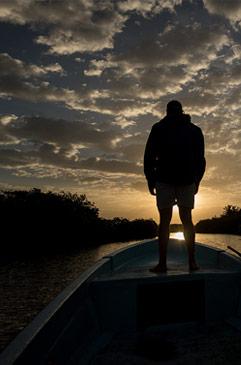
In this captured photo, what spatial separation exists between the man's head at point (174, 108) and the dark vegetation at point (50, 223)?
30.7 metres

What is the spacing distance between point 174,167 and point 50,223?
39859mm

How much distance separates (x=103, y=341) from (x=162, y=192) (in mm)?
1795

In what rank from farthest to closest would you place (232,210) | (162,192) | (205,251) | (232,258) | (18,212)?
(232,210) → (18,212) → (205,251) → (232,258) → (162,192)

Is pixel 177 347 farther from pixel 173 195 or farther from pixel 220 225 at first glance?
pixel 220 225

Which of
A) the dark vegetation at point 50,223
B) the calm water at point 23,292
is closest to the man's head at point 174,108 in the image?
the calm water at point 23,292

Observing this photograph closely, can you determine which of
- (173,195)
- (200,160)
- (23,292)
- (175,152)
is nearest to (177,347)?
(173,195)

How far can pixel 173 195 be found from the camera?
3.66 m

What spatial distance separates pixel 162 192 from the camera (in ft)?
11.9

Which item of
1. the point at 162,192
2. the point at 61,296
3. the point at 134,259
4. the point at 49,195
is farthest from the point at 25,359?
the point at 49,195

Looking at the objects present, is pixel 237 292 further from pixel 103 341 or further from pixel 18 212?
pixel 18 212

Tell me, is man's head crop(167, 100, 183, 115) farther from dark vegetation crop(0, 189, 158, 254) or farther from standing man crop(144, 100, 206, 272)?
dark vegetation crop(0, 189, 158, 254)

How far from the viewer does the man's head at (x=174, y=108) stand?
12.3 feet

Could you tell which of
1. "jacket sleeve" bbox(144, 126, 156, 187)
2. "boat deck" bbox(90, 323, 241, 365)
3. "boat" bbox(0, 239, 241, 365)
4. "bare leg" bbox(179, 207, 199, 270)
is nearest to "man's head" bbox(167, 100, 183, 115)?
"jacket sleeve" bbox(144, 126, 156, 187)

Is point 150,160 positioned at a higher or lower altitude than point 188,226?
higher
